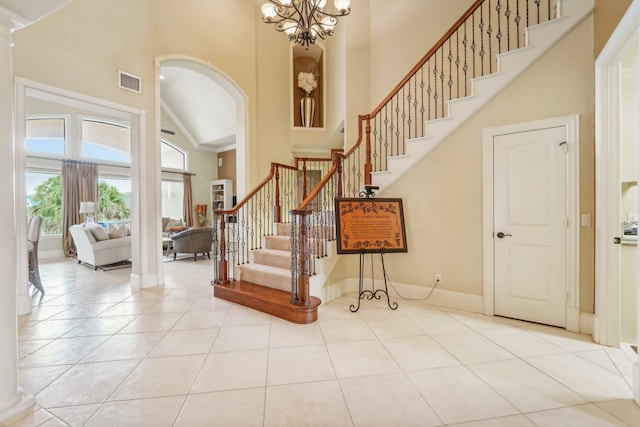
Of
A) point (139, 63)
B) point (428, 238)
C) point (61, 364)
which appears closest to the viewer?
point (61, 364)

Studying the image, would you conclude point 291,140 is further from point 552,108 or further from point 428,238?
point 552,108

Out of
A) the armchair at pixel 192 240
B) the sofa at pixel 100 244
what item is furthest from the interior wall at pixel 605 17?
the sofa at pixel 100 244

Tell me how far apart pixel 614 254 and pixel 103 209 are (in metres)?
11.2

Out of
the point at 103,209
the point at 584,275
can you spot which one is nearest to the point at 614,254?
the point at 584,275

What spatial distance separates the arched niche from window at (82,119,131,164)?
546cm

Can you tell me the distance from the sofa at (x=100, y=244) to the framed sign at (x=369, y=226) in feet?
17.3

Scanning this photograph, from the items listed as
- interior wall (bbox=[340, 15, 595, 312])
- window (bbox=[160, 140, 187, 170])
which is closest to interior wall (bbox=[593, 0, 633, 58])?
interior wall (bbox=[340, 15, 595, 312])

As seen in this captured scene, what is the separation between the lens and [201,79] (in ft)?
27.1

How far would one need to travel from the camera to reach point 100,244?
5.65 m

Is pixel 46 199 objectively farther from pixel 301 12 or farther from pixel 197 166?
pixel 301 12

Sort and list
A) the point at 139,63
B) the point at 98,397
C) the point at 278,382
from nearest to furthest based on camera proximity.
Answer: the point at 98,397 → the point at 278,382 → the point at 139,63

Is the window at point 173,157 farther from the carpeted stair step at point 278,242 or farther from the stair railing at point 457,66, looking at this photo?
the stair railing at point 457,66

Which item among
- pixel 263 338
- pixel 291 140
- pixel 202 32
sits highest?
pixel 202 32

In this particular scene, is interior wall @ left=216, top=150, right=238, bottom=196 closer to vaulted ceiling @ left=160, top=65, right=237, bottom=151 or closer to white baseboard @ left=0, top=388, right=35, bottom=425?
vaulted ceiling @ left=160, top=65, right=237, bottom=151
